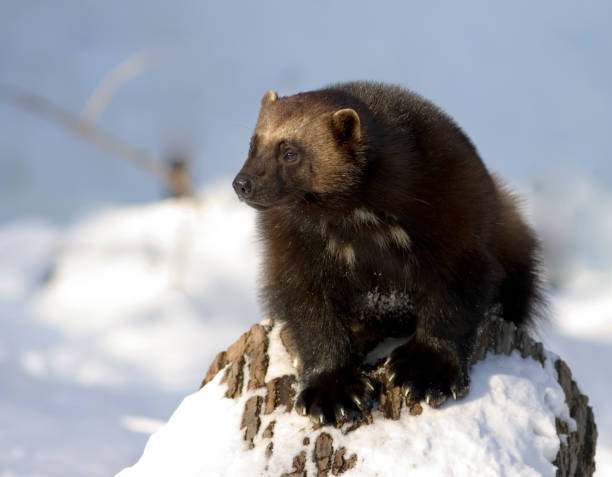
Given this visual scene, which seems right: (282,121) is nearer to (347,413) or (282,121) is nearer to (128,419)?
(347,413)

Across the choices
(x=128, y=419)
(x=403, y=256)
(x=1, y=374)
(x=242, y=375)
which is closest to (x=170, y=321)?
(x=1, y=374)

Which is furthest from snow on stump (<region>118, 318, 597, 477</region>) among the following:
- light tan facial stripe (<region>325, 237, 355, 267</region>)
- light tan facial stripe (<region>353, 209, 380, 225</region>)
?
light tan facial stripe (<region>353, 209, 380, 225</region>)

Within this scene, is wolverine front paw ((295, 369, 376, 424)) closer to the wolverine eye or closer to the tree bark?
the tree bark

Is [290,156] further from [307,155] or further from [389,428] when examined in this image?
[389,428]

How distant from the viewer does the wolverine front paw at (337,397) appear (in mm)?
2281

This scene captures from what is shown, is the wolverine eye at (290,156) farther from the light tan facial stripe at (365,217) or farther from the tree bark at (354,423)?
the tree bark at (354,423)

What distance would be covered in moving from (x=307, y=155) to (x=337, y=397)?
718 millimetres

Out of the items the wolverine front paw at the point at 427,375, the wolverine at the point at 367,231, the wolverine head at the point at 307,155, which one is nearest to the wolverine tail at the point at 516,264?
the wolverine at the point at 367,231

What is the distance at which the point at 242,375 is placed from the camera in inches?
102

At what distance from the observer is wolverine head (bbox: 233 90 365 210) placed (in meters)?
2.20

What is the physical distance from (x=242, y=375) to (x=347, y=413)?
46cm

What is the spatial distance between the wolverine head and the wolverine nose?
3 cm

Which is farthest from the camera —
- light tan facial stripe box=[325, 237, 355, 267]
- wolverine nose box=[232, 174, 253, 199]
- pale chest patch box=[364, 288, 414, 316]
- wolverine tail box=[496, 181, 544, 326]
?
wolverine tail box=[496, 181, 544, 326]

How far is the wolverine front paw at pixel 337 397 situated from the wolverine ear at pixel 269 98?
2.82ft
